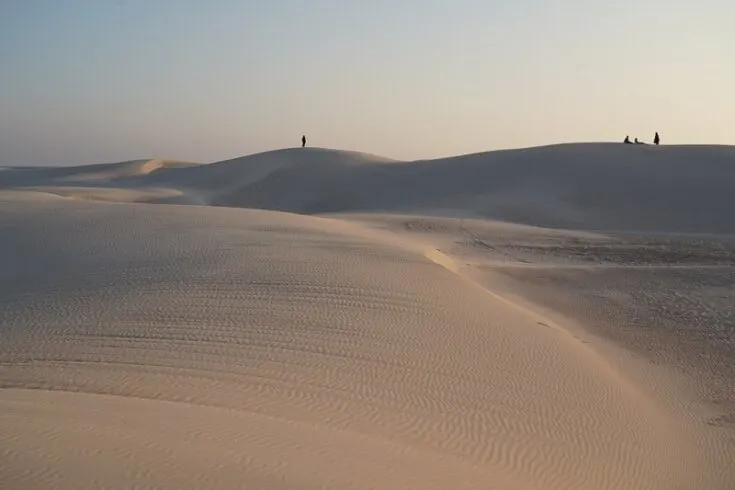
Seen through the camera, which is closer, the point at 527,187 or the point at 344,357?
the point at 344,357

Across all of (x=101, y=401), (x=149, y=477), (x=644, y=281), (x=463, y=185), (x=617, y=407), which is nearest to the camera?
(x=149, y=477)

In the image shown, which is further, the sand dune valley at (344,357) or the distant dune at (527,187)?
the distant dune at (527,187)

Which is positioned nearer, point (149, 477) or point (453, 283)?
point (149, 477)

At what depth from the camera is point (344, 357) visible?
789cm

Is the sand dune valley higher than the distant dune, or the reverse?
the distant dune

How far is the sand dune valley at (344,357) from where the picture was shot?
4.99 metres

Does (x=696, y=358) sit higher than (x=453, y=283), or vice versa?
(x=453, y=283)

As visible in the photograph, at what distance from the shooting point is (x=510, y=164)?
112 feet

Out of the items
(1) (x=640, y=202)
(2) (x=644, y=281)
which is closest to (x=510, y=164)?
(1) (x=640, y=202)

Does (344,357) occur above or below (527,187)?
below

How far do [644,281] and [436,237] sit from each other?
221 inches

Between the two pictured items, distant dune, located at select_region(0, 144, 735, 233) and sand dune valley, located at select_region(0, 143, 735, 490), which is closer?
sand dune valley, located at select_region(0, 143, 735, 490)

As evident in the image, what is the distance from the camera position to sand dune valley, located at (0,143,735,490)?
4988 millimetres

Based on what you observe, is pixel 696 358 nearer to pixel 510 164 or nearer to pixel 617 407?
pixel 617 407
